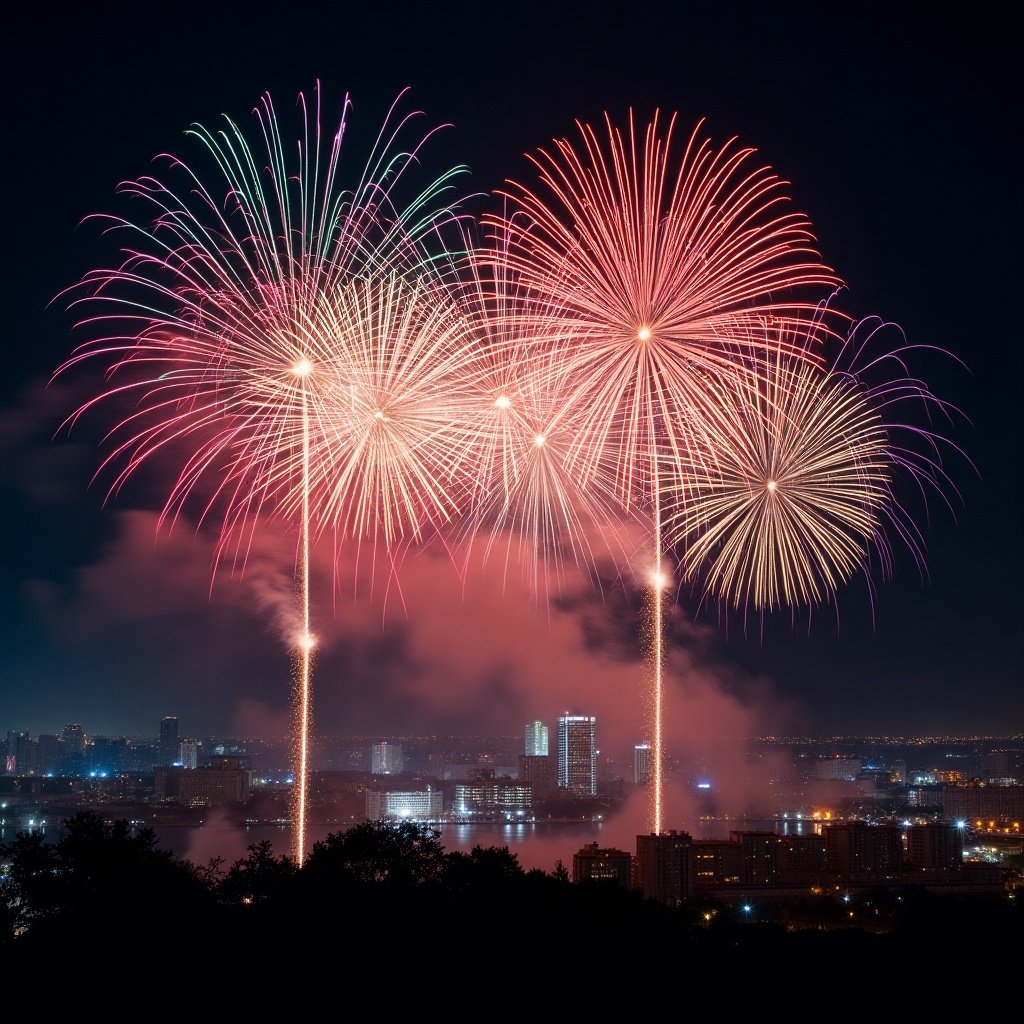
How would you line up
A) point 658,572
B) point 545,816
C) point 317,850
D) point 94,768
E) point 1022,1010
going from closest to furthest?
point 1022,1010
point 317,850
point 658,572
point 545,816
point 94,768

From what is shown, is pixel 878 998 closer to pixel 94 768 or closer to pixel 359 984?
pixel 359 984

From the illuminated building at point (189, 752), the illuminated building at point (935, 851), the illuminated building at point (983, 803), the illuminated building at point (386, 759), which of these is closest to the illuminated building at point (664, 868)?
the illuminated building at point (935, 851)

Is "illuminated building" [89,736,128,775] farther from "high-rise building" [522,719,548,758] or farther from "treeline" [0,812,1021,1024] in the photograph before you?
"treeline" [0,812,1021,1024]

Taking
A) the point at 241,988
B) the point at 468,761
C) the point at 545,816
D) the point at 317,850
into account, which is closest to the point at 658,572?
the point at 317,850

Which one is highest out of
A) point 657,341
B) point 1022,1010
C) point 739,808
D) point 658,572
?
point 657,341

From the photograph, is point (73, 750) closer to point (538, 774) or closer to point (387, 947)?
point (538, 774)
